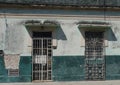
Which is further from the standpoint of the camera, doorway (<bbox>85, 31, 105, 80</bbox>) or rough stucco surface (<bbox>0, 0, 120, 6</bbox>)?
doorway (<bbox>85, 31, 105, 80</bbox>)

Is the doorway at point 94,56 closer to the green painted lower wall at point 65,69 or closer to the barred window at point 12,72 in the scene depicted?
the green painted lower wall at point 65,69

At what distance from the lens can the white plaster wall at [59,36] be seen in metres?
17.5

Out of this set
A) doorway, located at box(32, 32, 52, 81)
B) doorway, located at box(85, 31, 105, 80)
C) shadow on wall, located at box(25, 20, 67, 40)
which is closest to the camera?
shadow on wall, located at box(25, 20, 67, 40)

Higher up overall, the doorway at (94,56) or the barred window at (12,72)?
the doorway at (94,56)

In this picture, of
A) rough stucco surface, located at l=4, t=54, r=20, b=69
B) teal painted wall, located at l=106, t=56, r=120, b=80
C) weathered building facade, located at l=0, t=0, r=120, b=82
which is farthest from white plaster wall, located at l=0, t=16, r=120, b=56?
teal painted wall, located at l=106, t=56, r=120, b=80

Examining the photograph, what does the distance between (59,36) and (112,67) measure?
300 cm

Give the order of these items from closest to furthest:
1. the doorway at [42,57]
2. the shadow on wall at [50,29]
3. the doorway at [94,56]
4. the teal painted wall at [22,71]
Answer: the teal painted wall at [22,71]
the shadow on wall at [50,29]
the doorway at [42,57]
the doorway at [94,56]

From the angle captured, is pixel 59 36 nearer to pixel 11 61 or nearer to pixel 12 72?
pixel 11 61

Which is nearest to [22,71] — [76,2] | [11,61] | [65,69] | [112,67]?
[11,61]

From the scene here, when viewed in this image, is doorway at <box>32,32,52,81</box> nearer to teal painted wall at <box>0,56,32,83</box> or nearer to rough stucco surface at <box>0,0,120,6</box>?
teal painted wall at <box>0,56,32,83</box>

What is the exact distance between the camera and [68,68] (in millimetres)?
18125

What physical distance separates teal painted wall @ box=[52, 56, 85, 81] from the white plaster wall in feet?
0.78

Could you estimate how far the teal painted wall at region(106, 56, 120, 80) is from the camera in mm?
18500

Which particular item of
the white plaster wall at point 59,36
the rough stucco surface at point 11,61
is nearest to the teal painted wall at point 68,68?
the white plaster wall at point 59,36
